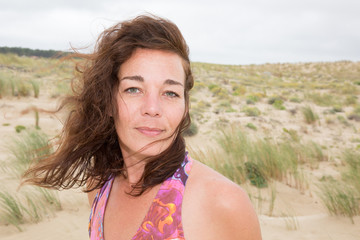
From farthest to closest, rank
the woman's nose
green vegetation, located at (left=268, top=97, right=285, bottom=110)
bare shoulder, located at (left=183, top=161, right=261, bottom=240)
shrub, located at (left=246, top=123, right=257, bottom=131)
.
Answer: green vegetation, located at (left=268, top=97, right=285, bottom=110)
shrub, located at (left=246, top=123, right=257, bottom=131)
the woman's nose
bare shoulder, located at (left=183, top=161, right=261, bottom=240)

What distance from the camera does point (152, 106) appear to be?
1.59m

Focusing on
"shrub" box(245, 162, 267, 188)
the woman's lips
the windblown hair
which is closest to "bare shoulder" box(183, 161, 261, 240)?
the windblown hair

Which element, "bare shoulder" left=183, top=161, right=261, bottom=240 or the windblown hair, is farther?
the windblown hair

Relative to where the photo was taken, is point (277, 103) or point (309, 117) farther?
point (277, 103)

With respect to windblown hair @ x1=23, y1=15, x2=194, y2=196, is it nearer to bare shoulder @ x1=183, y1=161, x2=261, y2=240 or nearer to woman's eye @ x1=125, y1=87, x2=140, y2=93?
woman's eye @ x1=125, y1=87, x2=140, y2=93

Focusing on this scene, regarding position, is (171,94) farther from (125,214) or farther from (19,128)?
(19,128)

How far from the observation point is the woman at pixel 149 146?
55.0 inches

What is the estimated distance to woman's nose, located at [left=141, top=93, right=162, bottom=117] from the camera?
1.58m

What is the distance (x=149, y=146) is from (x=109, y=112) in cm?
42

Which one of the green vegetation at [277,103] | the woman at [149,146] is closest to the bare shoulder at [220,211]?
the woman at [149,146]

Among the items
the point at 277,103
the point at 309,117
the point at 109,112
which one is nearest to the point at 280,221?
the point at 109,112

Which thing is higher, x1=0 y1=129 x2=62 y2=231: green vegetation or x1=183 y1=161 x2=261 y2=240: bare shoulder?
x1=183 y1=161 x2=261 y2=240: bare shoulder

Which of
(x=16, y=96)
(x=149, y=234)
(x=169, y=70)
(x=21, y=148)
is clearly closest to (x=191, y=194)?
(x=149, y=234)

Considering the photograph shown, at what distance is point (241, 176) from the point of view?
5.12 metres
